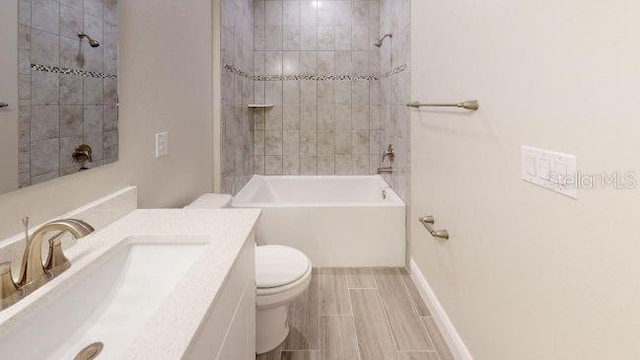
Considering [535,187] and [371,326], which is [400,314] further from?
[535,187]

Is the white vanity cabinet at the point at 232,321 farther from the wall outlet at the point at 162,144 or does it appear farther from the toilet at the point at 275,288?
the wall outlet at the point at 162,144

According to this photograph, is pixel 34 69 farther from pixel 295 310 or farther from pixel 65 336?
pixel 295 310

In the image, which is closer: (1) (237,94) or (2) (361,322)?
(2) (361,322)

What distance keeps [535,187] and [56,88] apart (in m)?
1.37

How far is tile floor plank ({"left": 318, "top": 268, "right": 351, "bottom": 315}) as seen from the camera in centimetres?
237

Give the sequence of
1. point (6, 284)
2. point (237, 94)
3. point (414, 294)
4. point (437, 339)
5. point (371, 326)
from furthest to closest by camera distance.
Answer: point (237, 94) < point (414, 294) < point (371, 326) < point (437, 339) < point (6, 284)

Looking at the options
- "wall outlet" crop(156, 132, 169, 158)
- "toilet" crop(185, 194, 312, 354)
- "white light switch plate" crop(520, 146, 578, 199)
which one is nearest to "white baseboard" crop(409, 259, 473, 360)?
"toilet" crop(185, 194, 312, 354)

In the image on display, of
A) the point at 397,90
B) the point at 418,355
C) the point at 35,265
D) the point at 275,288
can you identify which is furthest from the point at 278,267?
the point at 397,90

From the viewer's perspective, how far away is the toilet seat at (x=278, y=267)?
5.91 feet

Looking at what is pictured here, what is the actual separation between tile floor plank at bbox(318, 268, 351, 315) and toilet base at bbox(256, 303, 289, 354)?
0.41m

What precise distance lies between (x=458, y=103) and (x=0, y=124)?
1571 mm

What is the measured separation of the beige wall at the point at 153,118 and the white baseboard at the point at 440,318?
1.47 m

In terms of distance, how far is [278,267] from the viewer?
194 cm

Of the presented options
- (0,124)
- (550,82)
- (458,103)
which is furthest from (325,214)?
(0,124)
